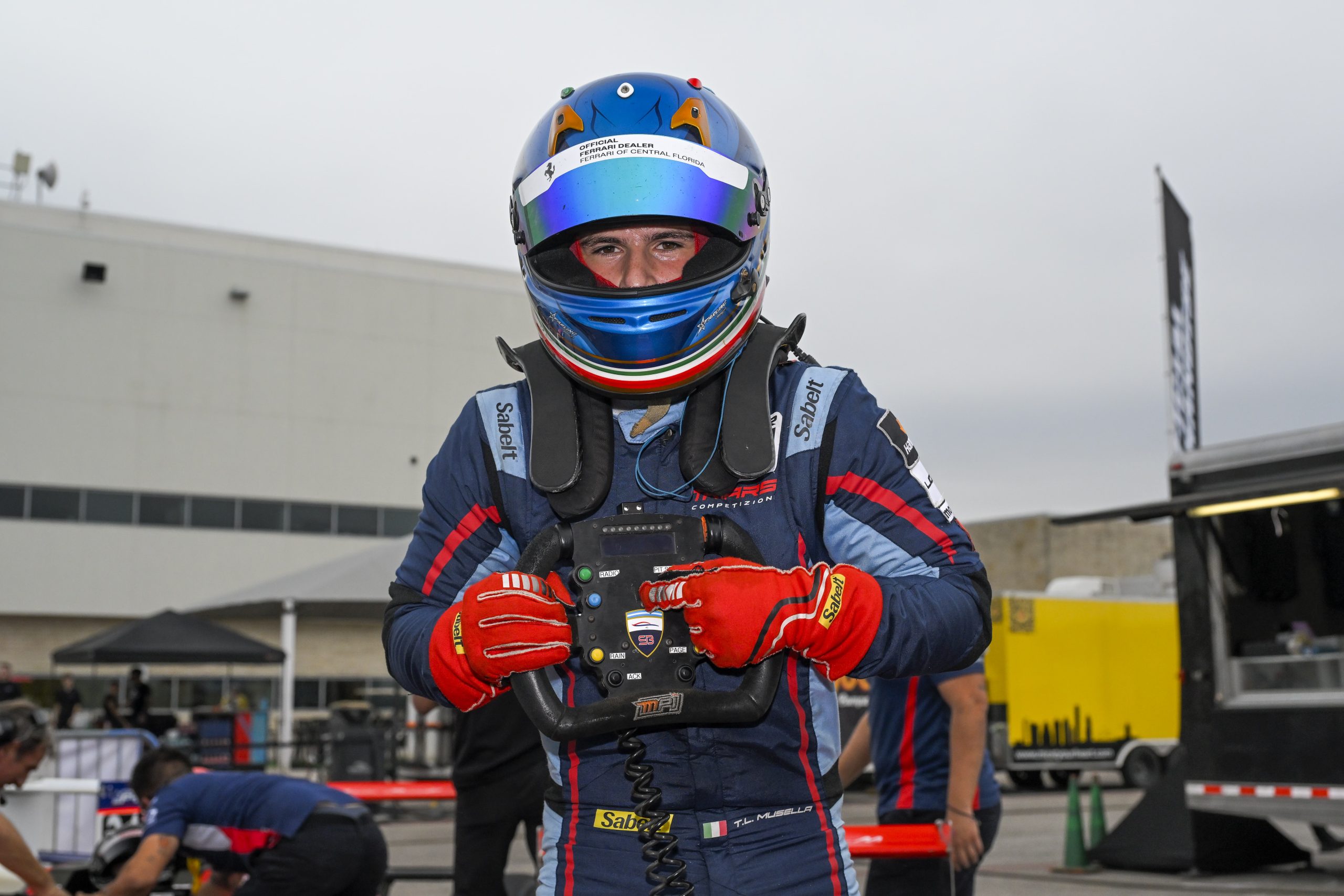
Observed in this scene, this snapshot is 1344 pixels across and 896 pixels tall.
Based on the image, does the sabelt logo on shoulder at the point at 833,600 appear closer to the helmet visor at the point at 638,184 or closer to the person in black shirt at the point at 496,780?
the helmet visor at the point at 638,184

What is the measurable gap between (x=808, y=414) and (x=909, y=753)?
3081 mm

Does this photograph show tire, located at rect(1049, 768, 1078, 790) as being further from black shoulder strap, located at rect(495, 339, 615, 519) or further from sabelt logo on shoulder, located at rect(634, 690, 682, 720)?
sabelt logo on shoulder, located at rect(634, 690, 682, 720)

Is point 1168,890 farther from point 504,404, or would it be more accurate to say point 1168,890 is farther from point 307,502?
point 307,502

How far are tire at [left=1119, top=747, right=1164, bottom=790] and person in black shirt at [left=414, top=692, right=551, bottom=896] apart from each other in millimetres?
15030

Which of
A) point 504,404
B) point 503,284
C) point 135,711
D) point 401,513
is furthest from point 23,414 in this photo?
point 504,404

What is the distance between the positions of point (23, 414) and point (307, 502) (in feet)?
23.5

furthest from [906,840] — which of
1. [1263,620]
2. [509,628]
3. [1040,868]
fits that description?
[1040,868]

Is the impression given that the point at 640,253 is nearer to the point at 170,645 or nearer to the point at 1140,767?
the point at 170,645

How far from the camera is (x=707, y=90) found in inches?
105

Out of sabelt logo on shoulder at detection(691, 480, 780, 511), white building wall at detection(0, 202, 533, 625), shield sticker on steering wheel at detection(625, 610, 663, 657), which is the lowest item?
shield sticker on steering wheel at detection(625, 610, 663, 657)

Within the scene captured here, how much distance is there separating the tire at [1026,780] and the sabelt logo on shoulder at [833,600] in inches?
728

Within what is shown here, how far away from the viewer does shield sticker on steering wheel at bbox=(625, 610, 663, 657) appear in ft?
7.17

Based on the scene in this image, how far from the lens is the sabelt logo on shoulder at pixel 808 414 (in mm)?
2373

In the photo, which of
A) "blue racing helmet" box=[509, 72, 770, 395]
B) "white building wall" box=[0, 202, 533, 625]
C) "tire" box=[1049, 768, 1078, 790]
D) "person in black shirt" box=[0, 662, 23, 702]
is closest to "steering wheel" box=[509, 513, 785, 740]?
"blue racing helmet" box=[509, 72, 770, 395]
